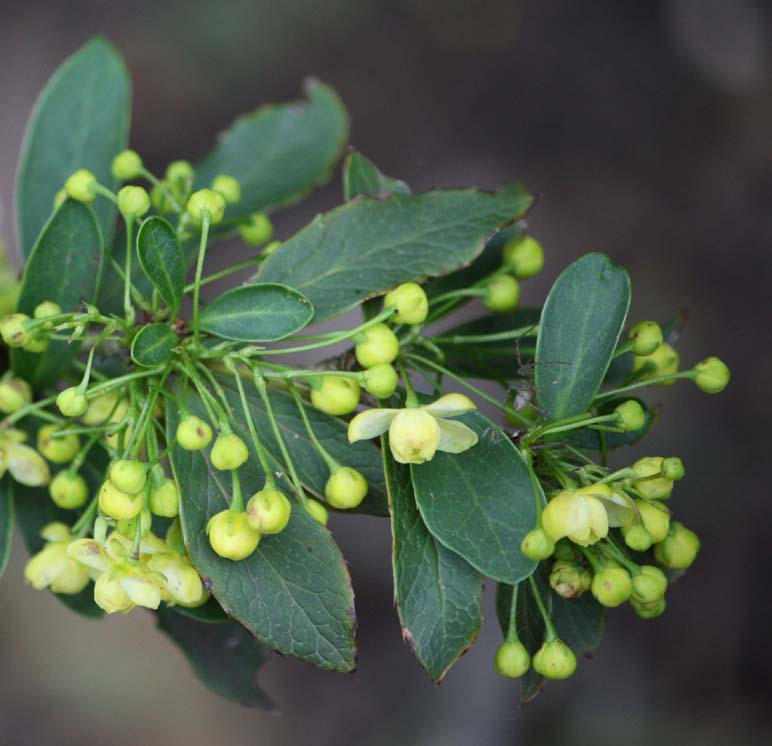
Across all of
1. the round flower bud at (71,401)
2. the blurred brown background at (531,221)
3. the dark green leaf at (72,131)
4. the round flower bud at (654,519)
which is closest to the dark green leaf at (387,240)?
the round flower bud at (71,401)

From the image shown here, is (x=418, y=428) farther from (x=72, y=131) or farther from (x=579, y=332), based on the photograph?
(x=72, y=131)

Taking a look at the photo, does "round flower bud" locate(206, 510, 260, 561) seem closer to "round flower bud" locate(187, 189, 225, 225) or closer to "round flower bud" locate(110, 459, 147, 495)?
"round flower bud" locate(110, 459, 147, 495)

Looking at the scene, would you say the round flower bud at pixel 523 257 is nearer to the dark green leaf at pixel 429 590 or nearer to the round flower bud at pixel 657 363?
the round flower bud at pixel 657 363

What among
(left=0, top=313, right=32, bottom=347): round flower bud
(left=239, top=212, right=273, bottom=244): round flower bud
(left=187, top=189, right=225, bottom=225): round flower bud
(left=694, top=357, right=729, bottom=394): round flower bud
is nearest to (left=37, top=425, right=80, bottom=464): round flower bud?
(left=0, top=313, right=32, bottom=347): round flower bud

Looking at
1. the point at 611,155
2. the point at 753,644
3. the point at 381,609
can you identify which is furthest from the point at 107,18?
the point at 753,644

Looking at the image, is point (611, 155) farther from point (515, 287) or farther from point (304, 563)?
point (304, 563)

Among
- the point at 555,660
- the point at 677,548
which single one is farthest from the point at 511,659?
the point at 677,548
